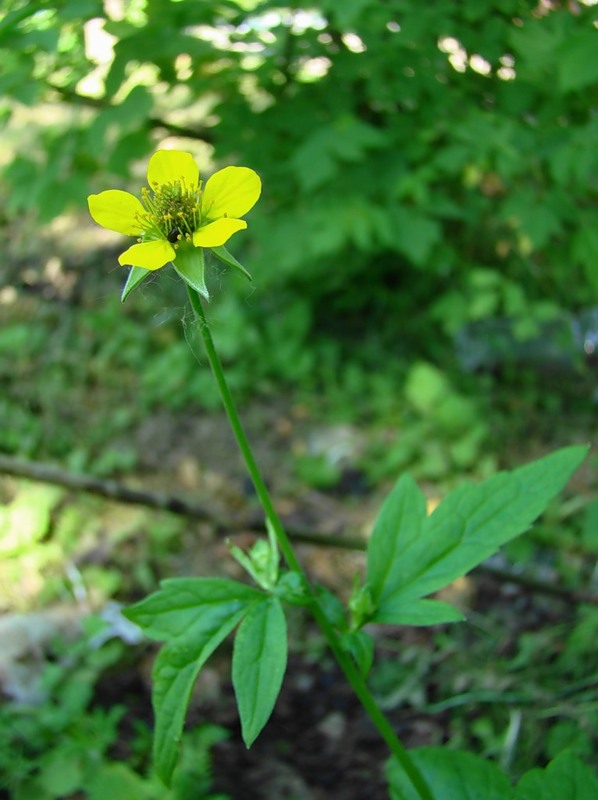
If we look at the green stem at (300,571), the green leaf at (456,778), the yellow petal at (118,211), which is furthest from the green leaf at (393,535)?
the yellow petal at (118,211)

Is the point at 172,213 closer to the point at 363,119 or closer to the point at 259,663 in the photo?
the point at 259,663

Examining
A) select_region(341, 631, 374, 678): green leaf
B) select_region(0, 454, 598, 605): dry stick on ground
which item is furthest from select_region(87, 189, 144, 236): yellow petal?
select_region(0, 454, 598, 605): dry stick on ground

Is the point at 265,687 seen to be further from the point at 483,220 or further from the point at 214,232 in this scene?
the point at 483,220

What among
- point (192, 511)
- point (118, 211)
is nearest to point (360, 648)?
point (118, 211)

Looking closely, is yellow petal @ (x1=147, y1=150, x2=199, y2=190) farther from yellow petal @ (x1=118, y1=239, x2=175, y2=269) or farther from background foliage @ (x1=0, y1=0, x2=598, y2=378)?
background foliage @ (x1=0, y1=0, x2=598, y2=378)

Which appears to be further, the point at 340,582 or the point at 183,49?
the point at 340,582

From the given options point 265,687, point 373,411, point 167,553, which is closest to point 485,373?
point 373,411
